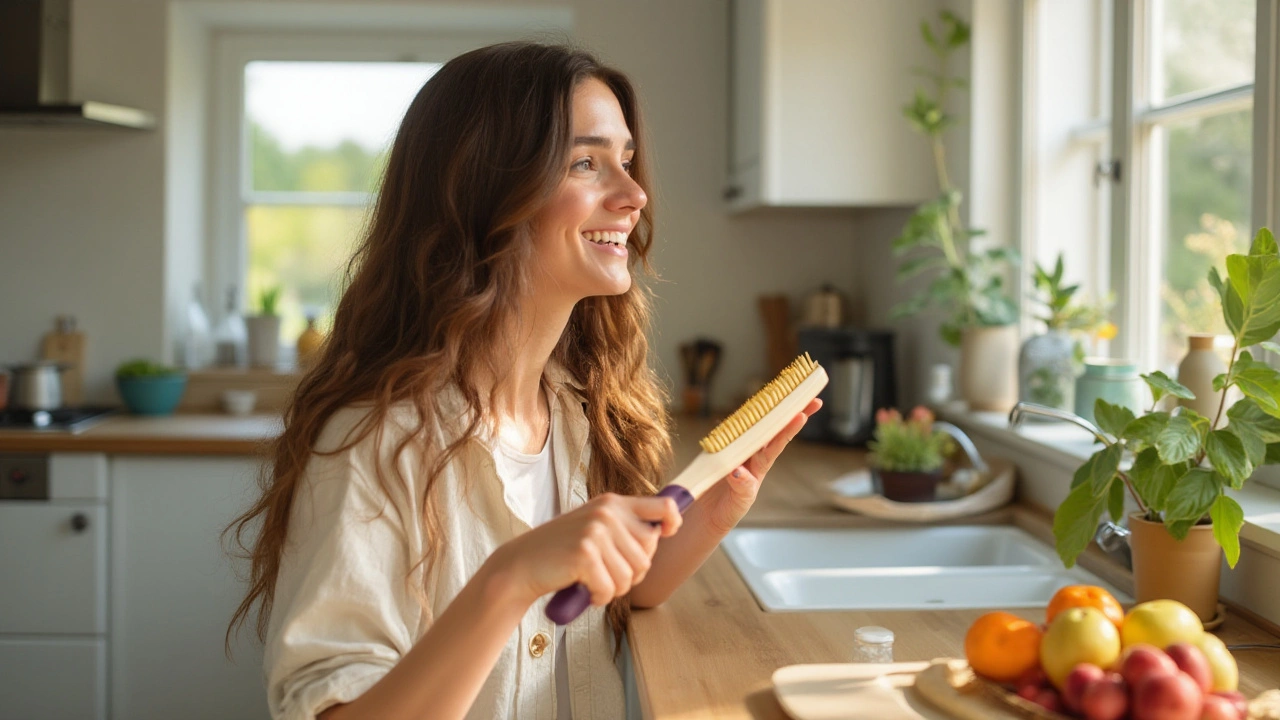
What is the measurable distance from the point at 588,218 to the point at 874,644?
23.2 inches

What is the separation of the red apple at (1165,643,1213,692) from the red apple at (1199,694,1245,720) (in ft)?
0.04

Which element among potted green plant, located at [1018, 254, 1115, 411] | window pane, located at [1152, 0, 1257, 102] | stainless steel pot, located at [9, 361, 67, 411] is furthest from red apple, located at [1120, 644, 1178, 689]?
stainless steel pot, located at [9, 361, 67, 411]

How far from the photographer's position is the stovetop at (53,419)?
2938 mm

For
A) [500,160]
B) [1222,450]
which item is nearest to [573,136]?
[500,160]

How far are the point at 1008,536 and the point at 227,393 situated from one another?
2324 mm

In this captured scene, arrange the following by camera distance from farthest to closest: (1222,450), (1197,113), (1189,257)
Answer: (1189,257), (1197,113), (1222,450)

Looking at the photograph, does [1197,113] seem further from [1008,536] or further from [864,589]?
[864,589]

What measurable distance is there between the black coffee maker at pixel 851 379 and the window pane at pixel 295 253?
1.71m

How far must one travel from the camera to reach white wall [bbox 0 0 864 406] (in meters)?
3.38

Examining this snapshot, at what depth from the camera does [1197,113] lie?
6.44ft

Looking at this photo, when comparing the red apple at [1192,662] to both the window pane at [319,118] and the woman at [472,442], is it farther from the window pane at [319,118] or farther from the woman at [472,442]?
the window pane at [319,118]

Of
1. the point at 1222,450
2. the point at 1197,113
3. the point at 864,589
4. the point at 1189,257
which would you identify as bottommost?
the point at 864,589

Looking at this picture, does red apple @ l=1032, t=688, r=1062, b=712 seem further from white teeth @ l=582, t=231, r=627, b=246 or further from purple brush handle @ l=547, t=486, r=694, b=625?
white teeth @ l=582, t=231, r=627, b=246

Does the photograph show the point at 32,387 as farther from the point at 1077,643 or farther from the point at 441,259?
the point at 1077,643
